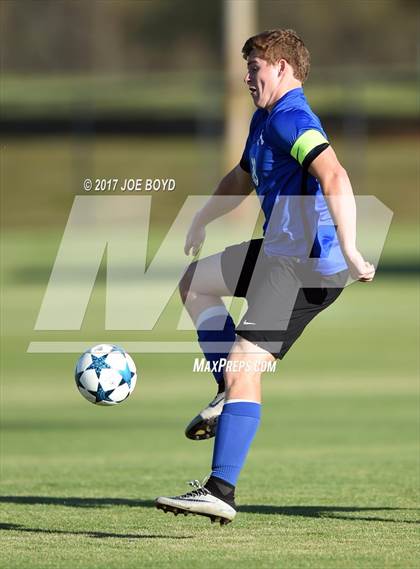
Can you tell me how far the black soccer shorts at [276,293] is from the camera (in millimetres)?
7148

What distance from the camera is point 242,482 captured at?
378 inches

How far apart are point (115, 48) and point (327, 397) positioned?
37.9 meters

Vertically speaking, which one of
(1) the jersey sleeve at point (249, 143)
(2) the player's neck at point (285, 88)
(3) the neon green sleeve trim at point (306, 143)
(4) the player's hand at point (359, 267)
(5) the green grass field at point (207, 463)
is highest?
(2) the player's neck at point (285, 88)

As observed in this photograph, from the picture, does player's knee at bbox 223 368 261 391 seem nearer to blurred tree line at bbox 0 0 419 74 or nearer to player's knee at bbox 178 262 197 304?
player's knee at bbox 178 262 197 304

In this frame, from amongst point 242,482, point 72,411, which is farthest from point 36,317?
point 242,482

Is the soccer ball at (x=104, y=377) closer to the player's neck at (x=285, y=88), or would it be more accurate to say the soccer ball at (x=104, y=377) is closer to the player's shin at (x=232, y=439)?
the player's shin at (x=232, y=439)

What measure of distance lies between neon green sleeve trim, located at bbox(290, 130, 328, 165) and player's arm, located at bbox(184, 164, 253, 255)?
109 cm

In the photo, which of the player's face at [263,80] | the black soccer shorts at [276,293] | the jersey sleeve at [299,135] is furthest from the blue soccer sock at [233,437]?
the player's face at [263,80]

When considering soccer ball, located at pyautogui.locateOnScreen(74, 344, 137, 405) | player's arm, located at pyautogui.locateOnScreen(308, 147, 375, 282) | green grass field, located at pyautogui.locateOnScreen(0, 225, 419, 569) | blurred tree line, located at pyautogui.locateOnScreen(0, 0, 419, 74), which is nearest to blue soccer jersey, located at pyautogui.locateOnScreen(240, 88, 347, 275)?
player's arm, located at pyautogui.locateOnScreen(308, 147, 375, 282)

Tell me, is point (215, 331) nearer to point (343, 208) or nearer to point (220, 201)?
point (220, 201)

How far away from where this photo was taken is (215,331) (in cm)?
777

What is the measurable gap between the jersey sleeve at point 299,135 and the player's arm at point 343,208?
0.05m

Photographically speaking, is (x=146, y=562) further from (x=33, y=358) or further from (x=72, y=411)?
(x=33, y=358)

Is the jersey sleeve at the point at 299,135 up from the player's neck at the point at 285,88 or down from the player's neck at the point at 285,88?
down
